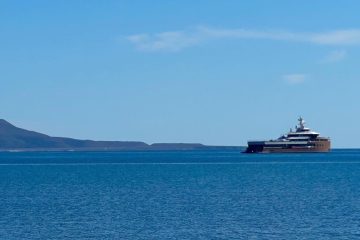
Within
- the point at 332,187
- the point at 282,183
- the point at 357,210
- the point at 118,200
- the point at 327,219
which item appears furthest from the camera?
the point at 282,183

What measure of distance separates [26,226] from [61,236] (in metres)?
4.58

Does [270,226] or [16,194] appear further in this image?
[16,194]

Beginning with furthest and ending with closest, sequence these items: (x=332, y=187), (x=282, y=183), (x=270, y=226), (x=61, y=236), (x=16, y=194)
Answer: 1. (x=282, y=183)
2. (x=332, y=187)
3. (x=16, y=194)
4. (x=270, y=226)
5. (x=61, y=236)

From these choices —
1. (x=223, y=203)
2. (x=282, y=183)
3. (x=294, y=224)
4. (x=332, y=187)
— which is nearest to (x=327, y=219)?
(x=294, y=224)

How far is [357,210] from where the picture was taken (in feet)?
170

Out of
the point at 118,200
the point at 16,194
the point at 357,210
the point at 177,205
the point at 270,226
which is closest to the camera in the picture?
the point at 270,226

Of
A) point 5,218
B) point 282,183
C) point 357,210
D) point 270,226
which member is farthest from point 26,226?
point 282,183

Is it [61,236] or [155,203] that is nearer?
[61,236]

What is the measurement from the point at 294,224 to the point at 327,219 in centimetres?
298

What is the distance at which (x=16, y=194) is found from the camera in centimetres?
6875

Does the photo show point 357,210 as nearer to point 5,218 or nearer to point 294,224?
point 294,224

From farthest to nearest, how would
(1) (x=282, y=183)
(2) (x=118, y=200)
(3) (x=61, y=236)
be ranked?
(1) (x=282, y=183) → (2) (x=118, y=200) → (3) (x=61, y=236)

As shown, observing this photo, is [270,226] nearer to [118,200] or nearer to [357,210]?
[357,210]

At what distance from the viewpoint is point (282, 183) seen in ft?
268
